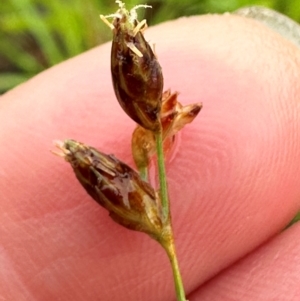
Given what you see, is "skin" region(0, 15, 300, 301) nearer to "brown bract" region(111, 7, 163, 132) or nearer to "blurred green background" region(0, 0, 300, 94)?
"brown bract" region(111, 7, 163, 132)

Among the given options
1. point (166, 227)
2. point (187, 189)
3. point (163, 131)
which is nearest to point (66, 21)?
point (187, 189)

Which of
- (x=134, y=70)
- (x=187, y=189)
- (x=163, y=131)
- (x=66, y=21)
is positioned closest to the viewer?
(x=134, y=70)

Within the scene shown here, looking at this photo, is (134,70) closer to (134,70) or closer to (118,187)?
(134,70)

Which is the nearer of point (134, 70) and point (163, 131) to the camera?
point (134, 70)

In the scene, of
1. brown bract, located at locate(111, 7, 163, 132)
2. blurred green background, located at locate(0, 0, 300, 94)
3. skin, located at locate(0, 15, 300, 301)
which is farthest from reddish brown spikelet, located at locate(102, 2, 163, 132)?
blurred green background, located at locate(0, 0, 300, 94)

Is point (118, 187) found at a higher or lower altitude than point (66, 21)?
higher

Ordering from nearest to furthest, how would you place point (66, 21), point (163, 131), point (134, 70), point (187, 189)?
point (134, 70) < point (163, 131) < point (187, 189) < point (66, 21)

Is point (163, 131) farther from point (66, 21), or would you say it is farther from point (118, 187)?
point (66, 21)

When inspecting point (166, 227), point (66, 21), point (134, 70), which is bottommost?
point (66, 21)
